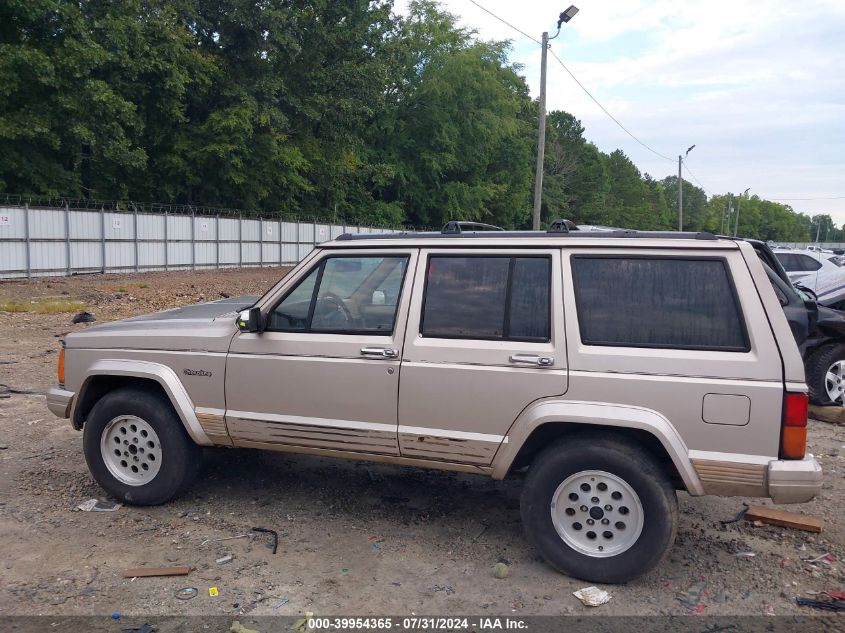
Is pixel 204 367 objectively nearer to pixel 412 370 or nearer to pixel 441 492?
pixel 412 370

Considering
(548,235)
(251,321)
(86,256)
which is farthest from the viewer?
(86,256)

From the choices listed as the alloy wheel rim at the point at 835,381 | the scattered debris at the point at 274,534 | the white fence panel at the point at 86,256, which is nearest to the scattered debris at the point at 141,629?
the scattered debris at the point at 274,534

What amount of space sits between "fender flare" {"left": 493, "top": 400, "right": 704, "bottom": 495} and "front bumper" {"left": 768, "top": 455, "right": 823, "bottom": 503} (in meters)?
0.37

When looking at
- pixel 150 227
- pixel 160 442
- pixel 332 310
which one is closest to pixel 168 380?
pixel 160 442

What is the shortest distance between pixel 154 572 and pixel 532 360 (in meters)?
2.55

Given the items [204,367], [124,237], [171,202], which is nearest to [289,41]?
[171,202]

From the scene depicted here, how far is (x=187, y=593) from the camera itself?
156 inches

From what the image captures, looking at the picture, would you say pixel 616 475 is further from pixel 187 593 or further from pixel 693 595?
pixel 187 593

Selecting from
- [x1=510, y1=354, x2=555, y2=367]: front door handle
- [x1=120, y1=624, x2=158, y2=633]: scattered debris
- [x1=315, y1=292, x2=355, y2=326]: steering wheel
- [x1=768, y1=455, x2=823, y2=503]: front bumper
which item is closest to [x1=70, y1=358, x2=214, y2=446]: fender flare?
[x1=315, y1=292, x2=355, y2=326]: steering wheel

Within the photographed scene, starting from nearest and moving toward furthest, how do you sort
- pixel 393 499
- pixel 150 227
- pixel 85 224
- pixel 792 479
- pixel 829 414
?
pixel 792 479 < pixel 393 499 < pixel 829 414 < pixel 85 224 < pixel 150 227

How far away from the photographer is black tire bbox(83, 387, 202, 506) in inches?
194

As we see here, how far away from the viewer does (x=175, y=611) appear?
378 centimetres

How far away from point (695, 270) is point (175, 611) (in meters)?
3.43

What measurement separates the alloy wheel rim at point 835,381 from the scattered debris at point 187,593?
23.2 ft
